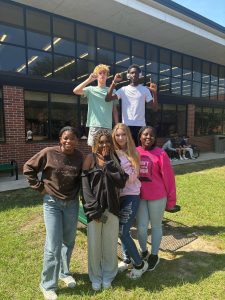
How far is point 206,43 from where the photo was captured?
13344 millimetres

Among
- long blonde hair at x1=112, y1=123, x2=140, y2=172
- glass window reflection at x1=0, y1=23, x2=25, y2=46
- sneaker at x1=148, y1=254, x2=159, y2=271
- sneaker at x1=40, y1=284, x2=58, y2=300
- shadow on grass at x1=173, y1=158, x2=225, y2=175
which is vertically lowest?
sneaker at x1=40, y1=284, x2=58, y2=300

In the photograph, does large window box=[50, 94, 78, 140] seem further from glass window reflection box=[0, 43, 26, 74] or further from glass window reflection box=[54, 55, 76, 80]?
glass window reflection box=[0, 43, 26, 74]

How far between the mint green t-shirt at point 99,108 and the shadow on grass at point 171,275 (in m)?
1.94

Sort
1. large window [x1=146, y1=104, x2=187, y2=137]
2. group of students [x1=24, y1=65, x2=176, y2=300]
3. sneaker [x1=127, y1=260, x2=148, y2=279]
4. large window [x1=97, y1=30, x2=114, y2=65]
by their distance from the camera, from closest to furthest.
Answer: group of students [x1=24, y1=65, x2=176, y2=300], sneaker [x1=127, y1=260, x2=148, y2=279], large window [x1=97, y1=30, x2=114, y2=65], large window [x1=146, y1=104, x2=187, y2=137]

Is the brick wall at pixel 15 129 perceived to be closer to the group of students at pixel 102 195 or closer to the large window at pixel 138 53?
the large window at pixel 138 53

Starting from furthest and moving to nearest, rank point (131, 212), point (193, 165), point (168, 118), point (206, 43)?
point (168, 118) < point (206, 43) < point (193, 165) < point (131, 212)

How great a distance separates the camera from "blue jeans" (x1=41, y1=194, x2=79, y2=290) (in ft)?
9.19

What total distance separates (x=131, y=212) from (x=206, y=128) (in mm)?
15028

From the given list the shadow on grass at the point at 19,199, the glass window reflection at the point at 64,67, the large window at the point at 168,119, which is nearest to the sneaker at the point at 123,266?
the shadow on grass at the point at 19,199

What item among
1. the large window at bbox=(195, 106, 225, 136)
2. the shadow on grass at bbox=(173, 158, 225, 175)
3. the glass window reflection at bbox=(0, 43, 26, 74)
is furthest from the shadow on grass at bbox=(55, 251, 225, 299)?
the large window at bbox=(195, 106, 225, 136)

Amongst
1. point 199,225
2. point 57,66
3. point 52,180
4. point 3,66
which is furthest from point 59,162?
point 57,66

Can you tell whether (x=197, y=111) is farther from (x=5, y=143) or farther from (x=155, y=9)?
(x=5, y=143)

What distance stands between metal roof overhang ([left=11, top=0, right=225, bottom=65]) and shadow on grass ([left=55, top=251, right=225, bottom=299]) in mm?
8334

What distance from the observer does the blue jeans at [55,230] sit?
9.19 ft
